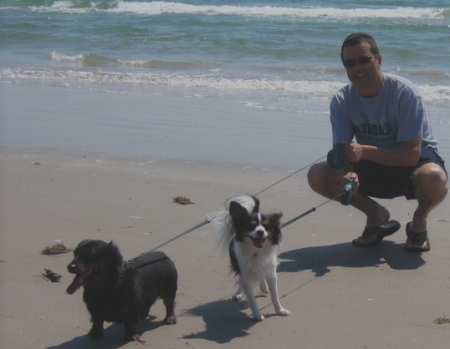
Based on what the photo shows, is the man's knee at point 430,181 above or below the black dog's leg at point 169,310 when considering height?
above

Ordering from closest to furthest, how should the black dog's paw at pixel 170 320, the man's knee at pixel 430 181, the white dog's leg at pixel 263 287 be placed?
the black dog's paw at pixel 170 320
the white dog's leg at pixel 263 287
the man's knee at pixel 430 181

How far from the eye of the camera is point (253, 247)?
359 cm

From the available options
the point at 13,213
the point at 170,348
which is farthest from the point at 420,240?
the point at 13,213

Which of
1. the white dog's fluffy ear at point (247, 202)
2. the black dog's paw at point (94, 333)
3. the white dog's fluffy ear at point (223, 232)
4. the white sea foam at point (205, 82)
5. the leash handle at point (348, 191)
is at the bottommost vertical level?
the white sea foam at point (205, 82)

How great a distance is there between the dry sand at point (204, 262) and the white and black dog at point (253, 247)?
0.13 meters

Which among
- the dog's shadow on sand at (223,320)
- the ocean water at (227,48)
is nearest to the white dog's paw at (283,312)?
the dog's shadow on sand at (223,320)

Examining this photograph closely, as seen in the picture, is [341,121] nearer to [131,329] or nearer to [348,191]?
[348,191]

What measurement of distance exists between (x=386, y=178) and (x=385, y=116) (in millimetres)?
467

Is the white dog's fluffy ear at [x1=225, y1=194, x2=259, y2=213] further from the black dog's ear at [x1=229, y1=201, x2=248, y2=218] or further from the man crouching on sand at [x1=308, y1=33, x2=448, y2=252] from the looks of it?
the man crouching on sand at [x1=308, y1=33, x2=448, y2=252]

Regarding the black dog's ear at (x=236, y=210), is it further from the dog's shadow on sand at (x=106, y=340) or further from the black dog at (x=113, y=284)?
the dog's shadow on sand at (x=106, y=340)

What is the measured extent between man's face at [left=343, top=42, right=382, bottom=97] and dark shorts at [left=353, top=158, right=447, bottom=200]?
0.56 meters

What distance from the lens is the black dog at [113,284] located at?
2986 millimetres

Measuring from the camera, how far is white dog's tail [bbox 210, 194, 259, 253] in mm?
3678

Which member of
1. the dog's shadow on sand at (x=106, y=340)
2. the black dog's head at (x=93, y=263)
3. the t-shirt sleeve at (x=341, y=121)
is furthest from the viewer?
the t-shirt sleeve at (x=341, y=121)
